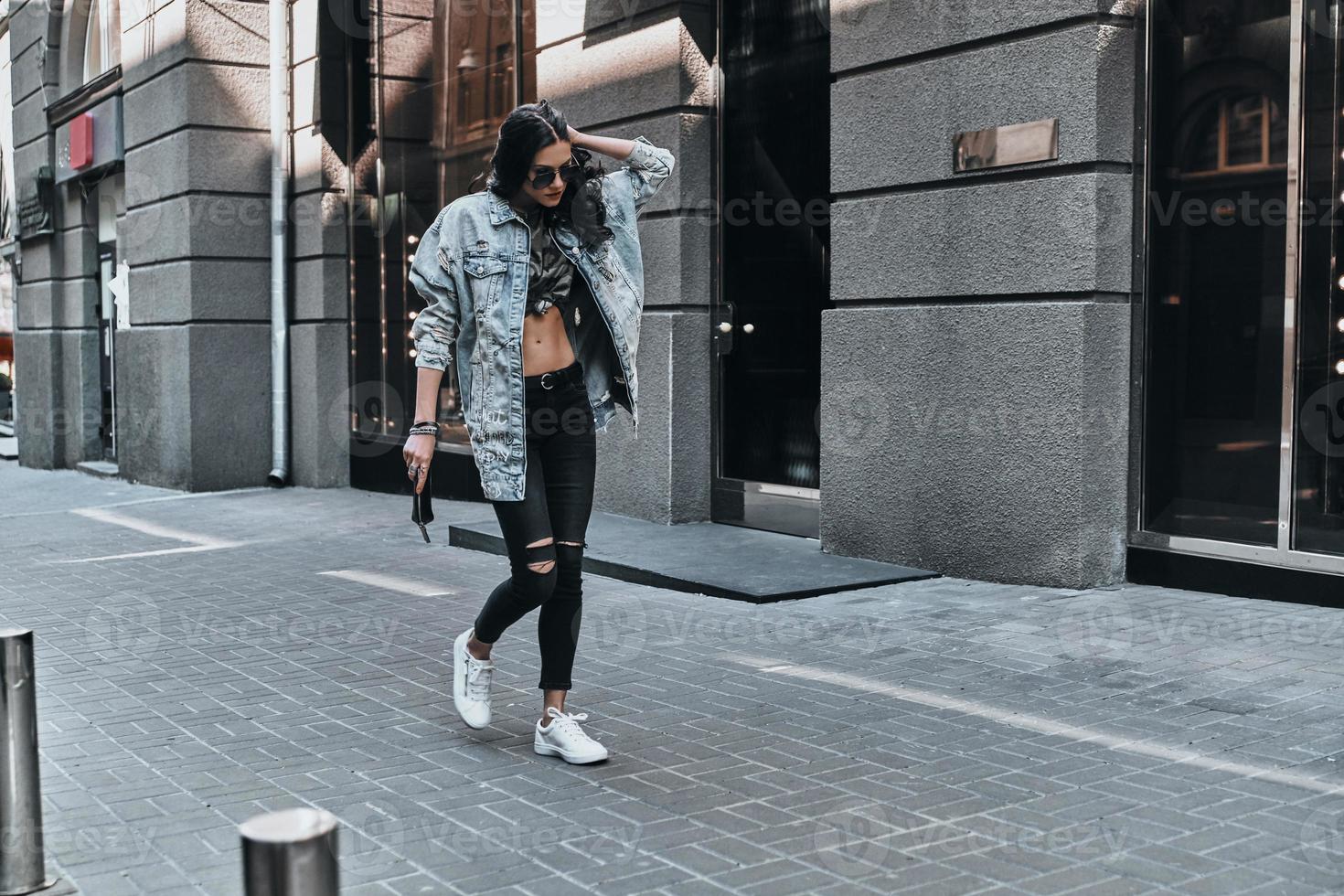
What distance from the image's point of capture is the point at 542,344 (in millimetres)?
4574

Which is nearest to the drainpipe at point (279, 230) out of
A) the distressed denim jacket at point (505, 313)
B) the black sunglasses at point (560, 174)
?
the distressed denim jacket at point (505, 313)

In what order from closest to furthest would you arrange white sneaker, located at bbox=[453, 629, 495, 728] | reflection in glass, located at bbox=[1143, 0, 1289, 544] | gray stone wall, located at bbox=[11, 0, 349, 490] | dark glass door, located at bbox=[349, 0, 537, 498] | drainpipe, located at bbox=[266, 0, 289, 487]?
white sneaker, located at bbox=[453, 629, 495, 728]
reflection in glass, located at bbox=[1143, 0, 1289, 544]
dark glass door, located at bbox=[349, 0, 537, 498]
gray stone wall, located at bbox=[11, 0, 349, 490]
drainpipe, located at bbox=[266, 0, 289, 487]

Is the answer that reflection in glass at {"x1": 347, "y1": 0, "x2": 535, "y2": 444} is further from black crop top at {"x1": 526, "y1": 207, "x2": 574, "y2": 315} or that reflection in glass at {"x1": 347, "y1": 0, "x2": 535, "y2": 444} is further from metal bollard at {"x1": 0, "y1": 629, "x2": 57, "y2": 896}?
metal bollard at {"x1": 0, "y1": 629, "x2": 57, "y2": 896}

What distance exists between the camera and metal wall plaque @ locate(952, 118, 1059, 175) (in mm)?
7215

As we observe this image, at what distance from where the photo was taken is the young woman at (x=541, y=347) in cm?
449

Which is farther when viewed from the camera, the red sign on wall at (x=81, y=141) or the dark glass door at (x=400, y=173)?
the red sign on wall at (x=81, y=141)

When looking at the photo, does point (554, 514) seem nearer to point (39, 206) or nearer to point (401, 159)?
point (401, 159)

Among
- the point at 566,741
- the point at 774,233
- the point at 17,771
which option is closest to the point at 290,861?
the point at 17,771

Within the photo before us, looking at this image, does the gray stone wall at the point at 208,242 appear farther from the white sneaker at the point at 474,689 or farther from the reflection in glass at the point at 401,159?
the white sneaker at the point at 474,689

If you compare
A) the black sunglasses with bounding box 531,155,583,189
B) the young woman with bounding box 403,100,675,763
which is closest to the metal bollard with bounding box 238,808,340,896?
the young woman with bounding box 403,100,675,763

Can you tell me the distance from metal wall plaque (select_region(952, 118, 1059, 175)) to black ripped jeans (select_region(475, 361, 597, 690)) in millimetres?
3579

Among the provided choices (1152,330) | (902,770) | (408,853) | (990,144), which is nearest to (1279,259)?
(1152,330)

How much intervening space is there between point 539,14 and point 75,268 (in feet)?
31.0

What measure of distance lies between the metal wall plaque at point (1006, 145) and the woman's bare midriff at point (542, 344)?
3.59 meters
